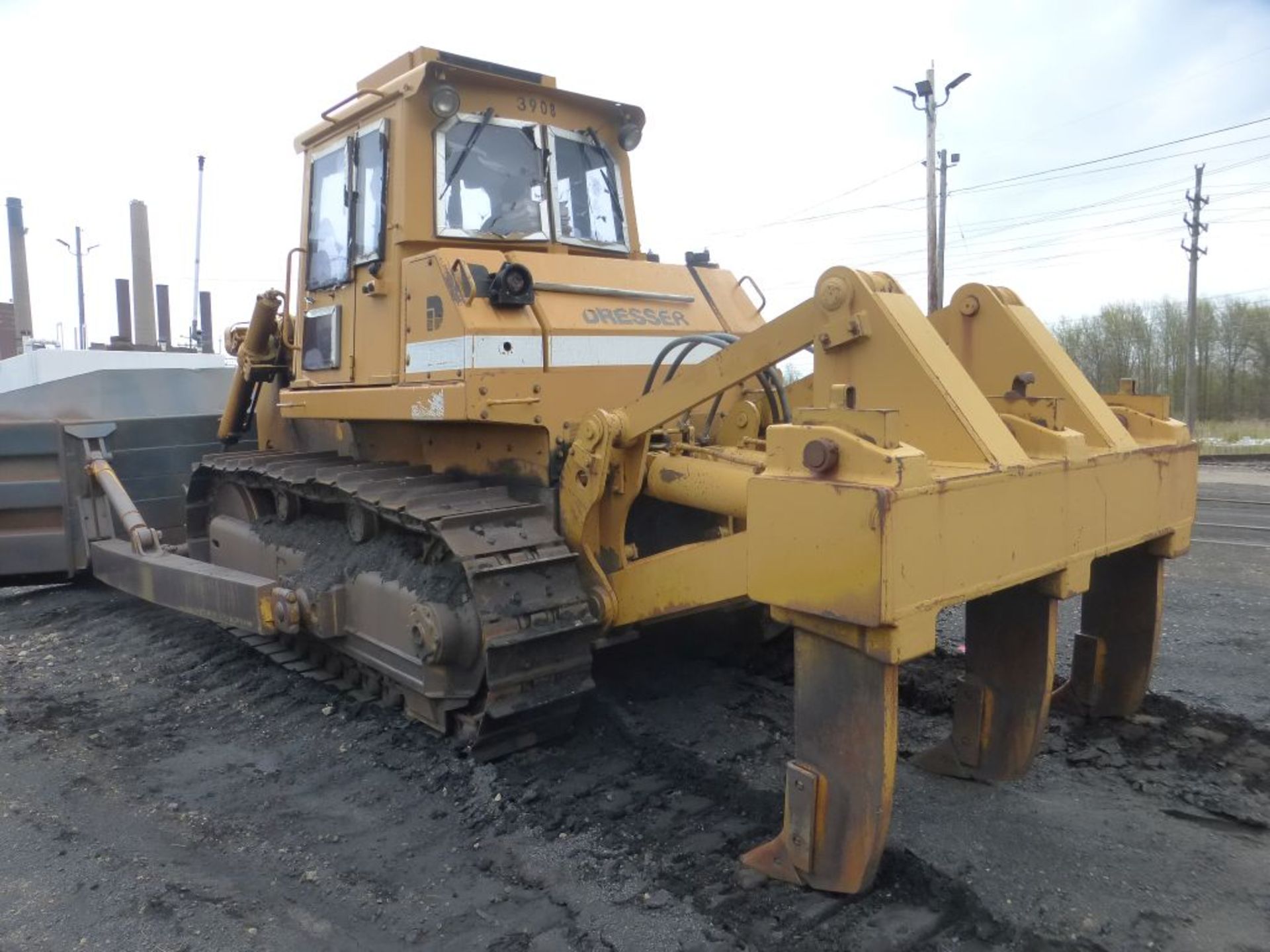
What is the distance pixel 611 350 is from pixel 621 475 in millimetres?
745

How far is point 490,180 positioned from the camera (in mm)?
4844

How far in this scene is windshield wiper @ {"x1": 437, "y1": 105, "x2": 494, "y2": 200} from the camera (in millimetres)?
4676

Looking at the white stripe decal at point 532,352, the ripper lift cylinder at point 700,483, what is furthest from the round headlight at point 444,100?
the ripper lift cylinder at point 700,483

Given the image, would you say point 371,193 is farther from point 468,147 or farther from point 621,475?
point 621,475

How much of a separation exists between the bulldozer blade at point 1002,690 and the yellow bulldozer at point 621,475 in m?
0.01

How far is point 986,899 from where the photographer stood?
294 cm

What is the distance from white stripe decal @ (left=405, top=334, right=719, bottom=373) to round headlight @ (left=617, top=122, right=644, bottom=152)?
1.41m

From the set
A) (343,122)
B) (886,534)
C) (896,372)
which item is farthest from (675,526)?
(343,122)

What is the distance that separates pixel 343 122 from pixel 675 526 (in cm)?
269

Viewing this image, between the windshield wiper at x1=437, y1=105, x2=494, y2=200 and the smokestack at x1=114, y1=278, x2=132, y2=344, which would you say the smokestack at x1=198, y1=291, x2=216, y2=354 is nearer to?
the smokestack at x1=114, y1=278, x2=132, y2=344

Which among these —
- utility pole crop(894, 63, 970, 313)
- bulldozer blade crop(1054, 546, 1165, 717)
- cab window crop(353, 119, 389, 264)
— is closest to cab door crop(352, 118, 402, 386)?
cab window crop(353, 119, 389, 264)

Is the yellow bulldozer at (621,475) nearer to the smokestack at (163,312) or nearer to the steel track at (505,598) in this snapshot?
the steel track at (505,598)

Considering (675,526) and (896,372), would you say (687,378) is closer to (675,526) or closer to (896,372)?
(896,372)

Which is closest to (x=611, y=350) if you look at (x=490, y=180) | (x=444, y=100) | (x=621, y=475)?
(x=621, y=475)
